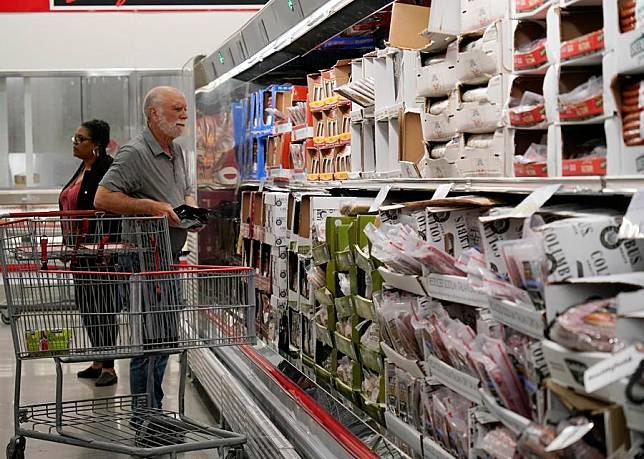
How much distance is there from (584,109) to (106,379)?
553cm

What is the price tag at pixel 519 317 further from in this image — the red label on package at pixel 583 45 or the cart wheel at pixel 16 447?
the cart wheel at pixel 16 447

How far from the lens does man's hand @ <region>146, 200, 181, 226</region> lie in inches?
199

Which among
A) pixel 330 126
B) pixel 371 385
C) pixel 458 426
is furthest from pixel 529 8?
pixel 330 126

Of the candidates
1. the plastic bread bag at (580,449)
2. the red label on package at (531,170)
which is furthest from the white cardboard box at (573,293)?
the red label on package at (531,170)

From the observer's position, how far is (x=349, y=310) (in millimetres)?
3777

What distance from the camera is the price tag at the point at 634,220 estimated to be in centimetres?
180

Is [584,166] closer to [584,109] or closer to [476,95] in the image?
[584,109]

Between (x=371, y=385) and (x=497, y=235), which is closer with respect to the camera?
(x=497, y=235)

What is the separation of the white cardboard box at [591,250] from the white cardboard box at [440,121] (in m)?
1.09

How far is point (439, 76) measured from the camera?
3146mm

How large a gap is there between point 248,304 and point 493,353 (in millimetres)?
2074

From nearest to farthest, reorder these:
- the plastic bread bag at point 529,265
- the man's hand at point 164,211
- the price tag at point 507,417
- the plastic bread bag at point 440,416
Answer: the plastic bread bag at point 529,265, the price tag at point 507,417, the plastic bread bag at point 440,416, the man's hand at point 164,211

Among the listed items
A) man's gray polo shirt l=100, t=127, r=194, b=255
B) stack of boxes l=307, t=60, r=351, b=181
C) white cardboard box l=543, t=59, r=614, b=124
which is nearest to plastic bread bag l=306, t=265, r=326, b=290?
stack of boxes l=307, t=60, r=351, b=181

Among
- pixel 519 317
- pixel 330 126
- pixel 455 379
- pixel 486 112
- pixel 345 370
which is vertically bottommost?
pixel 345 370
